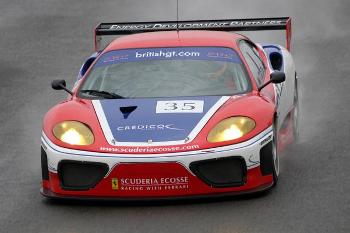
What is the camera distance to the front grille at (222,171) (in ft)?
30.6

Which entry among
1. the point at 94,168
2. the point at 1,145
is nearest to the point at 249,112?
the point at 94,168

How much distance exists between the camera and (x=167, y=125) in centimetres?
966

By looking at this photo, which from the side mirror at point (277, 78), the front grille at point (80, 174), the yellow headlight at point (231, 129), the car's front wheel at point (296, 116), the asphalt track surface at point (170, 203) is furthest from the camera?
the car's front wheel at point (296, 116)

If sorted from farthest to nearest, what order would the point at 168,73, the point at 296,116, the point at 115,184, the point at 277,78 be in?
the point at 296,116
the point at 168,73
the point at 277,78
the point at 115,184

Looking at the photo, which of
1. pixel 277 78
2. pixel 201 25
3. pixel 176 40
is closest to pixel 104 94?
pixel 176 40

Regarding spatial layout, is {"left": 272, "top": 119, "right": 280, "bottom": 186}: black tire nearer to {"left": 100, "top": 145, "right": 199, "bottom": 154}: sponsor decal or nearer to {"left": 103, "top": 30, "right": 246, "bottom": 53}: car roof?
{"left": 100, "top": 145, "right": 199, "bottom": 154}: sponsor decal

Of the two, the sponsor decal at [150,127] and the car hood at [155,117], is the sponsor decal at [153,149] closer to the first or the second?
the car hood at [155,117]

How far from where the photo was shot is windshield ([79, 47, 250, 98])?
10555mm

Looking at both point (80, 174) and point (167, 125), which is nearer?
point (80, 174)

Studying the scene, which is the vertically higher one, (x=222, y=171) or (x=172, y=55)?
(x=172, y=55)

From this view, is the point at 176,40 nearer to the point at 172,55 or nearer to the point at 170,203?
the point at 172,55

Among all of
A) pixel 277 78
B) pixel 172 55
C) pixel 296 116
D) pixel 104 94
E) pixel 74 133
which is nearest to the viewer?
pixel 74 133

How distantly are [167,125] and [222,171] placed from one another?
1.98ft

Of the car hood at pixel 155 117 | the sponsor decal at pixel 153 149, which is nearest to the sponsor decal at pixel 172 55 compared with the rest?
the car hood at pixel 155 117
